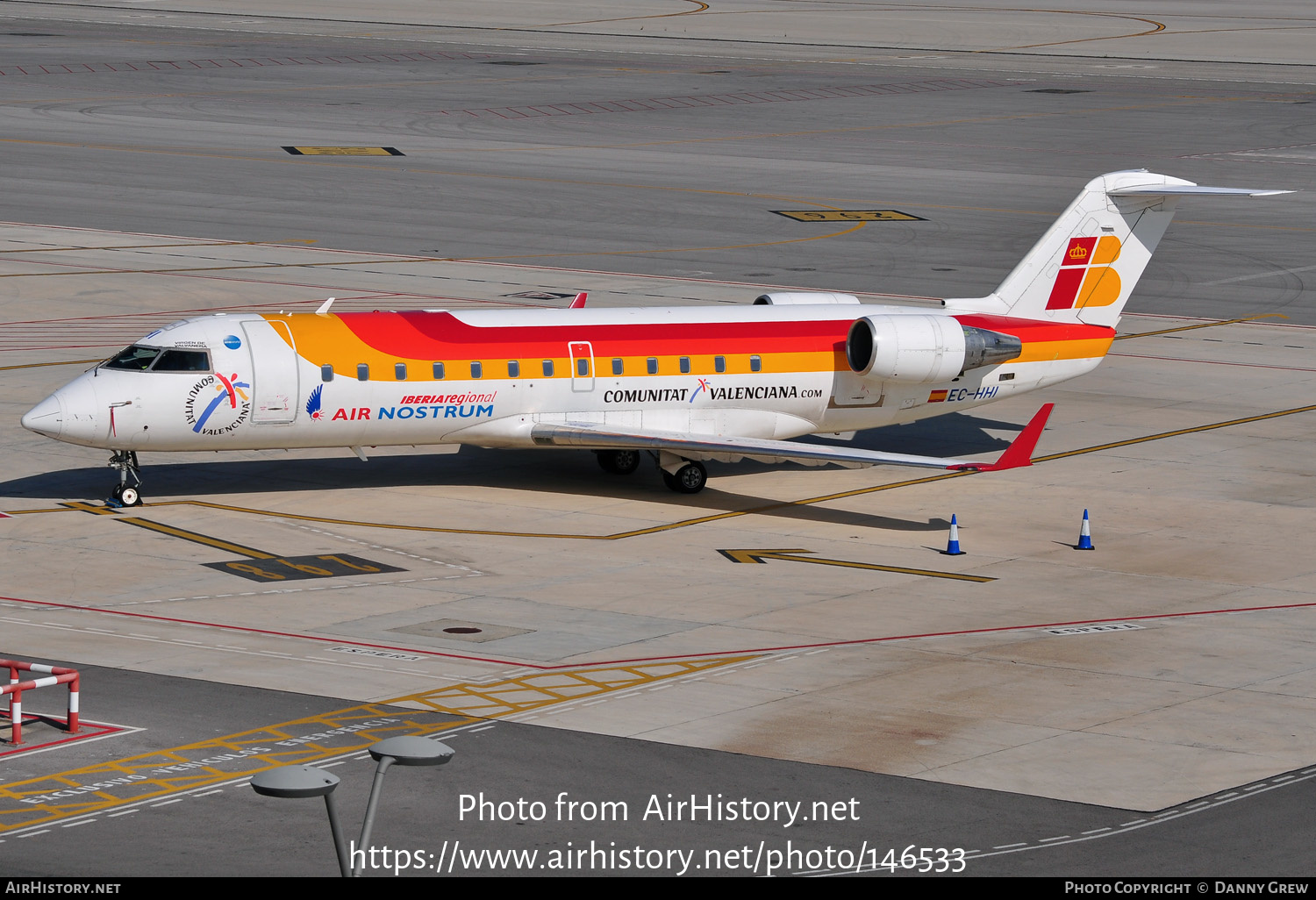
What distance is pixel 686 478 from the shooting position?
37094mm

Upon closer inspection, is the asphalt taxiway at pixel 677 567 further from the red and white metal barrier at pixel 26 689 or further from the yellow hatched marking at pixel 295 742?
the red and white metal barrier at pixel 26 689

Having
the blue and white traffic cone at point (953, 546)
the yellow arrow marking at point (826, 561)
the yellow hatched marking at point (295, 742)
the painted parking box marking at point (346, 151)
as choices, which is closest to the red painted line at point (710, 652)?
the yellow hatched marking at point (295, 742)

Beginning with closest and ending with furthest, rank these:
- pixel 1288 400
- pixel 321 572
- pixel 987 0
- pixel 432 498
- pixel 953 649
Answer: pixel 953 649
pixel 321 572
pixel 432 498
pixel 1288 400
pixel 987 0

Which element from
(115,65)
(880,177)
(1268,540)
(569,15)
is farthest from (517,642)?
(569,15)

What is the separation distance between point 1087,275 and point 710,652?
56.7 feet

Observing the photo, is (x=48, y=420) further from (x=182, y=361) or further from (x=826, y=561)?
(x=826, y=561)

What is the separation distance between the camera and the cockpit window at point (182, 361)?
112 feet

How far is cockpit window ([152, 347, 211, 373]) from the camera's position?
34031mm

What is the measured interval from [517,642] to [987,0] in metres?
147

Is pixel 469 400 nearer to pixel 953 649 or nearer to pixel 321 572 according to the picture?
pixel 321 572

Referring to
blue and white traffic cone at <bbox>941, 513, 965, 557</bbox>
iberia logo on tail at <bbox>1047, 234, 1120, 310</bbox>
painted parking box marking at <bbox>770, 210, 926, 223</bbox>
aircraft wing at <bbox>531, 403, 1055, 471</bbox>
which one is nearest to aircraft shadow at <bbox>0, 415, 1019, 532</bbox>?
aircraft wing at <bbox>531, 403, 1055, 471</bbox>

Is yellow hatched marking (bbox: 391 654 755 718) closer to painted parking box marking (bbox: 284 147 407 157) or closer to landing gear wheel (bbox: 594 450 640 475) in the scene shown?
landing gear wheel (bbox: 594 450 640 475)

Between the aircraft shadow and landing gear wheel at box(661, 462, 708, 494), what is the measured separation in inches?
7.6

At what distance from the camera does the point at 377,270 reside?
61375 millimetres
